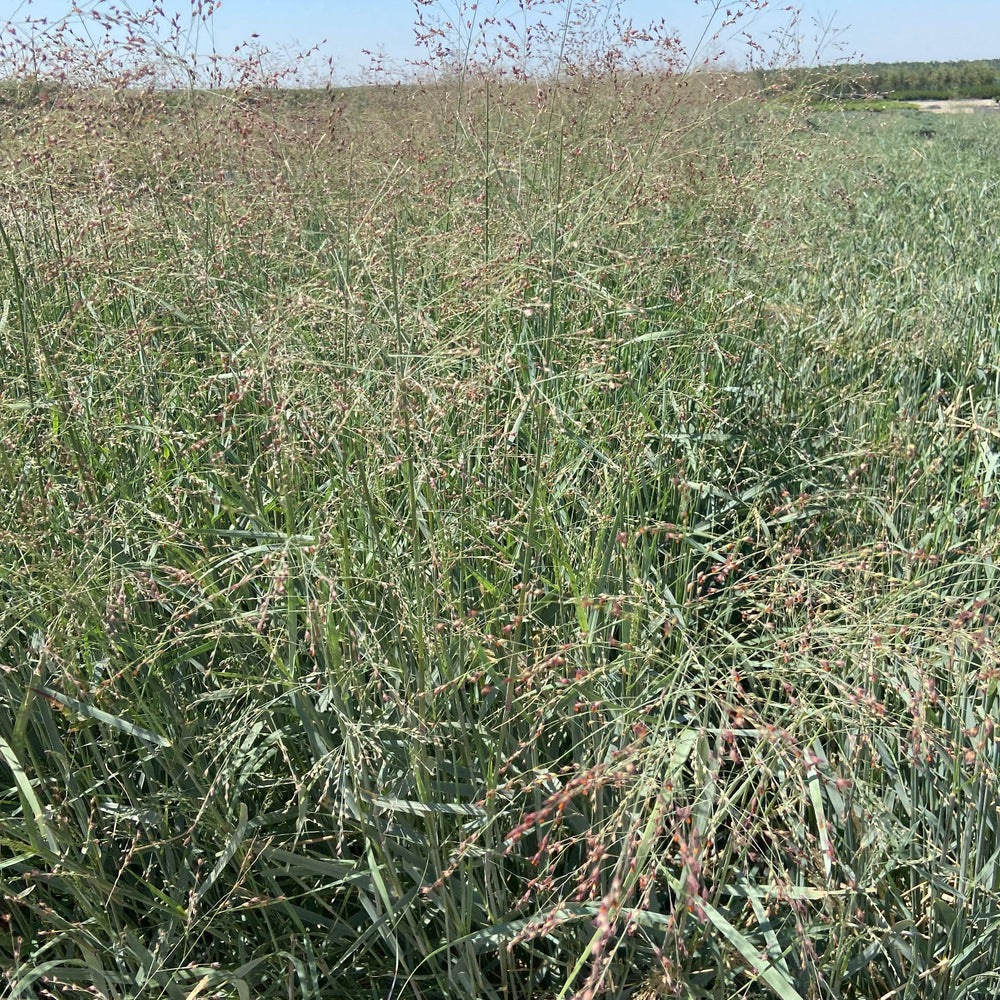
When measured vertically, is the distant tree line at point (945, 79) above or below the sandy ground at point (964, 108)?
above

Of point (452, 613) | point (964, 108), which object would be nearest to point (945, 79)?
point (964, 108)

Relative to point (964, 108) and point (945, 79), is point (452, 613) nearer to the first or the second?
point (964, 108)

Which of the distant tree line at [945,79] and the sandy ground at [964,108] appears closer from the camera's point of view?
the sandy ground at [964,108]

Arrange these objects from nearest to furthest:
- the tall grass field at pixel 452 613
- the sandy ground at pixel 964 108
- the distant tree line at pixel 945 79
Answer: the tall grass field at pixel 452 613 < the sandy ground at pixel 964 108 < the distant tree line at pixel 945 79

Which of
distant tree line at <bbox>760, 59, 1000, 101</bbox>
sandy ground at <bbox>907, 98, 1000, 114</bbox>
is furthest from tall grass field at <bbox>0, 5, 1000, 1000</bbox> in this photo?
distant tree line at <bbox>760, 59, 1000, 101</bbox>

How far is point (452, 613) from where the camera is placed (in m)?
1.55

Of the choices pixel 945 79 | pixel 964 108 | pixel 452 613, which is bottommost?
Answer: pixel 452 613

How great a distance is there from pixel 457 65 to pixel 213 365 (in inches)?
57.4

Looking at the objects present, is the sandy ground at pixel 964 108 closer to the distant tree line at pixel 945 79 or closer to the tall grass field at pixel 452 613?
the distant tree line at pixel 945 79

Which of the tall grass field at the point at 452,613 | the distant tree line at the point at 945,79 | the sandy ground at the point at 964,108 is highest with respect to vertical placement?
the distant tree line at the point at 945,79

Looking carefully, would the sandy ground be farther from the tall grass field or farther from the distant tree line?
the tall grass field

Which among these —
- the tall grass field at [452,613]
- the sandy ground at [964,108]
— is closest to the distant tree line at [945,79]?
the sandy ground at [964,108]

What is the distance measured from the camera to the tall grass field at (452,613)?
128 centimetres

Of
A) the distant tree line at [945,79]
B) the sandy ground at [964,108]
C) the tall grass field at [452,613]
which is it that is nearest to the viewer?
the tall grass field at [452,613]
